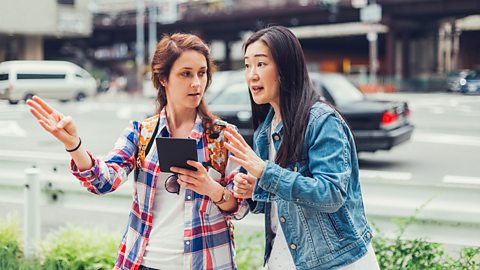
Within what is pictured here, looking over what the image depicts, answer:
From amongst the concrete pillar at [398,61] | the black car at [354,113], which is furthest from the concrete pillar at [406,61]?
the black car at [354,113]

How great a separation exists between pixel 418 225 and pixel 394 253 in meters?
0.24

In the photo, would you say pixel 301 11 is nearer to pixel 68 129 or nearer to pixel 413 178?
pixel 413 178

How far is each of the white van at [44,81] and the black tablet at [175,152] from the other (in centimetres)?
163

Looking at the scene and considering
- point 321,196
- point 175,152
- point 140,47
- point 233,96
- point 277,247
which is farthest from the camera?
point 233,96

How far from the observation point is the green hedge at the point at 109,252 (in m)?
3.36

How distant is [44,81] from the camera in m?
3.67

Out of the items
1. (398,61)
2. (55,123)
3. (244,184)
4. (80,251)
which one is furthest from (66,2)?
(398,61)

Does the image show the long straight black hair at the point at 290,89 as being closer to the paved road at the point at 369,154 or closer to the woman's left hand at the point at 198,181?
the woman's left hand at the point at 198,181

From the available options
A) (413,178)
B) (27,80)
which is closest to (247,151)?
(27,80)

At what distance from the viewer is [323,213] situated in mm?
2035

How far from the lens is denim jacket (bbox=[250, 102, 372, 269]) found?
6.27ft

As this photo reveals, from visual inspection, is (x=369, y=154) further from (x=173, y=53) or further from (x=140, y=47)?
(x=173, y=53)

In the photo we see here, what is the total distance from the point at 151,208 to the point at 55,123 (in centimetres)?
45

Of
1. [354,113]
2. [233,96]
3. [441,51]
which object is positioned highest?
[441,51]
